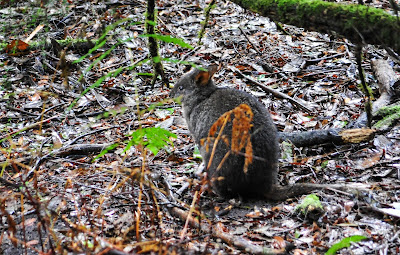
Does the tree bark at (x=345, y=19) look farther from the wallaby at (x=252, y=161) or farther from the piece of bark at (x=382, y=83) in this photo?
the piece of bark at (x=382, y=83)

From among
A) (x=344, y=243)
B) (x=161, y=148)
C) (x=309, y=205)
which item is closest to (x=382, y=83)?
(x=309, y=205)

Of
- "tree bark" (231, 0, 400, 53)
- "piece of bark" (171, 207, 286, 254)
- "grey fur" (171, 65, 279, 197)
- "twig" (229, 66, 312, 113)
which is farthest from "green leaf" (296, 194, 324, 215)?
"twig" (229, 66, 312, 113)

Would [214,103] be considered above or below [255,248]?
above

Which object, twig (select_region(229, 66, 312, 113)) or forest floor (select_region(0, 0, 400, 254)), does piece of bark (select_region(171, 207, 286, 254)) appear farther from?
twig (select_region(229, 66, 312, 113))

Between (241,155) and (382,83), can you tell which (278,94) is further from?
(241,155)

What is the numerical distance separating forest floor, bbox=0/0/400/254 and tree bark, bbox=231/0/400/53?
39cm

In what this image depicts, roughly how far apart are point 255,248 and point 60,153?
10.8 ft

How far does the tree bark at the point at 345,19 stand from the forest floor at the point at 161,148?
15.5 inches

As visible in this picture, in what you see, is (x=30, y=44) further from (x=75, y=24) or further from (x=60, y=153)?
(x=60, y=153)

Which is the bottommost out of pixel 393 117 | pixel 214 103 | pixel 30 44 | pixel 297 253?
pixel 297 253

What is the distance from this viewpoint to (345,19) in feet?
11.5

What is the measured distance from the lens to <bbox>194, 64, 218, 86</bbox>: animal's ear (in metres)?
5.55

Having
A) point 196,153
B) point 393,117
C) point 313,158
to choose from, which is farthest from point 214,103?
point 393,117

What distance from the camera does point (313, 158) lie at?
5195 mm
